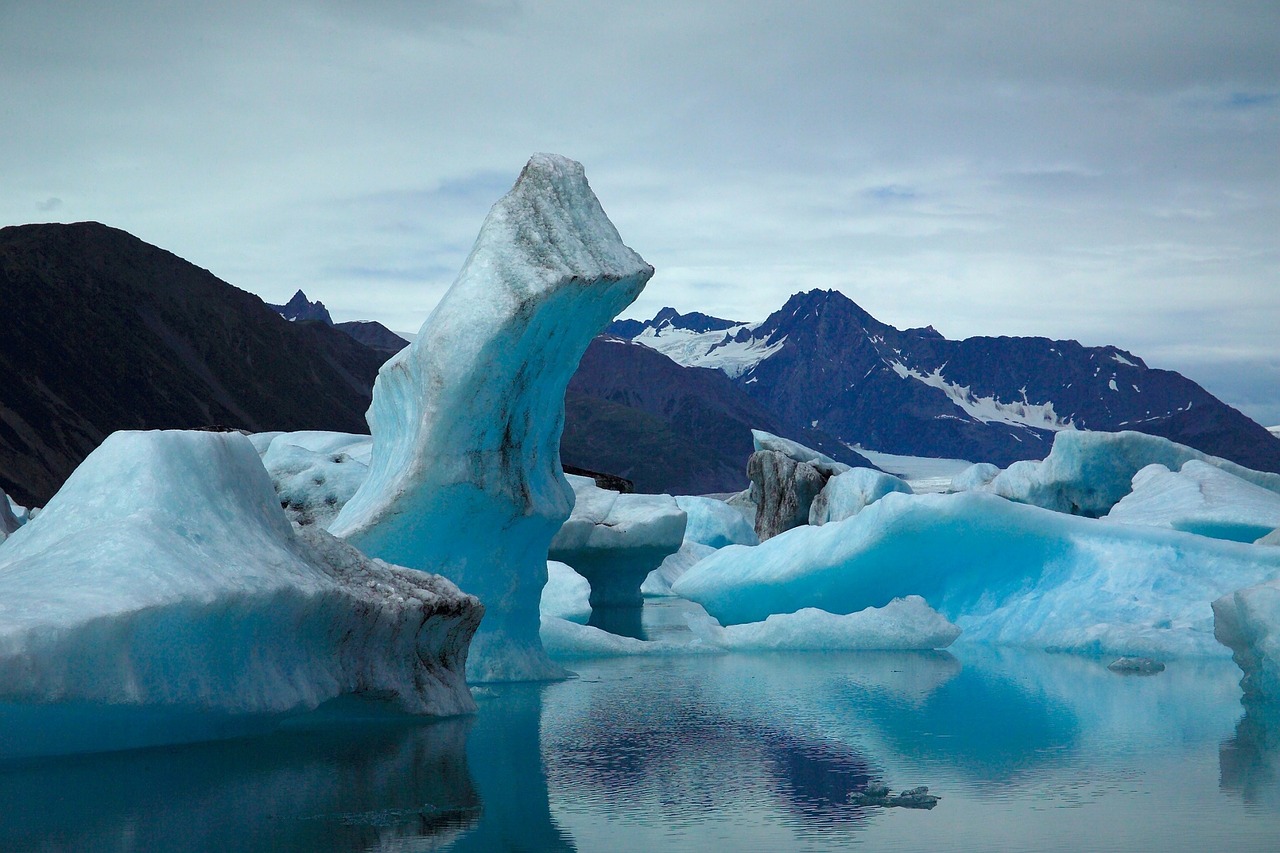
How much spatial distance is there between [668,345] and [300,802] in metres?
186

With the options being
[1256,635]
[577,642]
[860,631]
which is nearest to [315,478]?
[577,642]

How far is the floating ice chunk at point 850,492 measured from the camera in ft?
84.0

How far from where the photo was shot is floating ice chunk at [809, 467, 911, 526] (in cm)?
2560

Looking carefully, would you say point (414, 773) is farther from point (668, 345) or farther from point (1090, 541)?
point (668, 345)

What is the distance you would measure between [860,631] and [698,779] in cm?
634

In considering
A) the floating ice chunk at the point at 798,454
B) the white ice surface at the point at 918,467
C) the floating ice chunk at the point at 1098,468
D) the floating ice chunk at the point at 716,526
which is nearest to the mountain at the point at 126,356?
the floating ice chunk at the point at 798,454

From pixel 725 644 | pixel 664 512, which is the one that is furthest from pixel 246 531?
pixel 664 512

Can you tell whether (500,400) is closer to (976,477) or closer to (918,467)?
(976,477)

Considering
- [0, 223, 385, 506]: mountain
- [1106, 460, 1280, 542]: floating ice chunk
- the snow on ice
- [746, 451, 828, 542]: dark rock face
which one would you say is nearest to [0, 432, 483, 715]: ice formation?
the snow on ice

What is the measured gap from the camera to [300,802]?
4547mm

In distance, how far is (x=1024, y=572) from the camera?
1173 centimetres

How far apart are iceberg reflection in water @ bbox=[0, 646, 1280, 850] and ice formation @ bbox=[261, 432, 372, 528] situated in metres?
7.69

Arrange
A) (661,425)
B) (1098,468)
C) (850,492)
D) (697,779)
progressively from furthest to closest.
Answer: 1. (661,425)
2. (850,492)
3. (1098,468)
4. (697,779)

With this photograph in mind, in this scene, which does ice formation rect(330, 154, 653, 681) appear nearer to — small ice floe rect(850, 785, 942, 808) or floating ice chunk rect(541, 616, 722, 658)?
floating ice chunk rect(541, 616, 722, 658)
